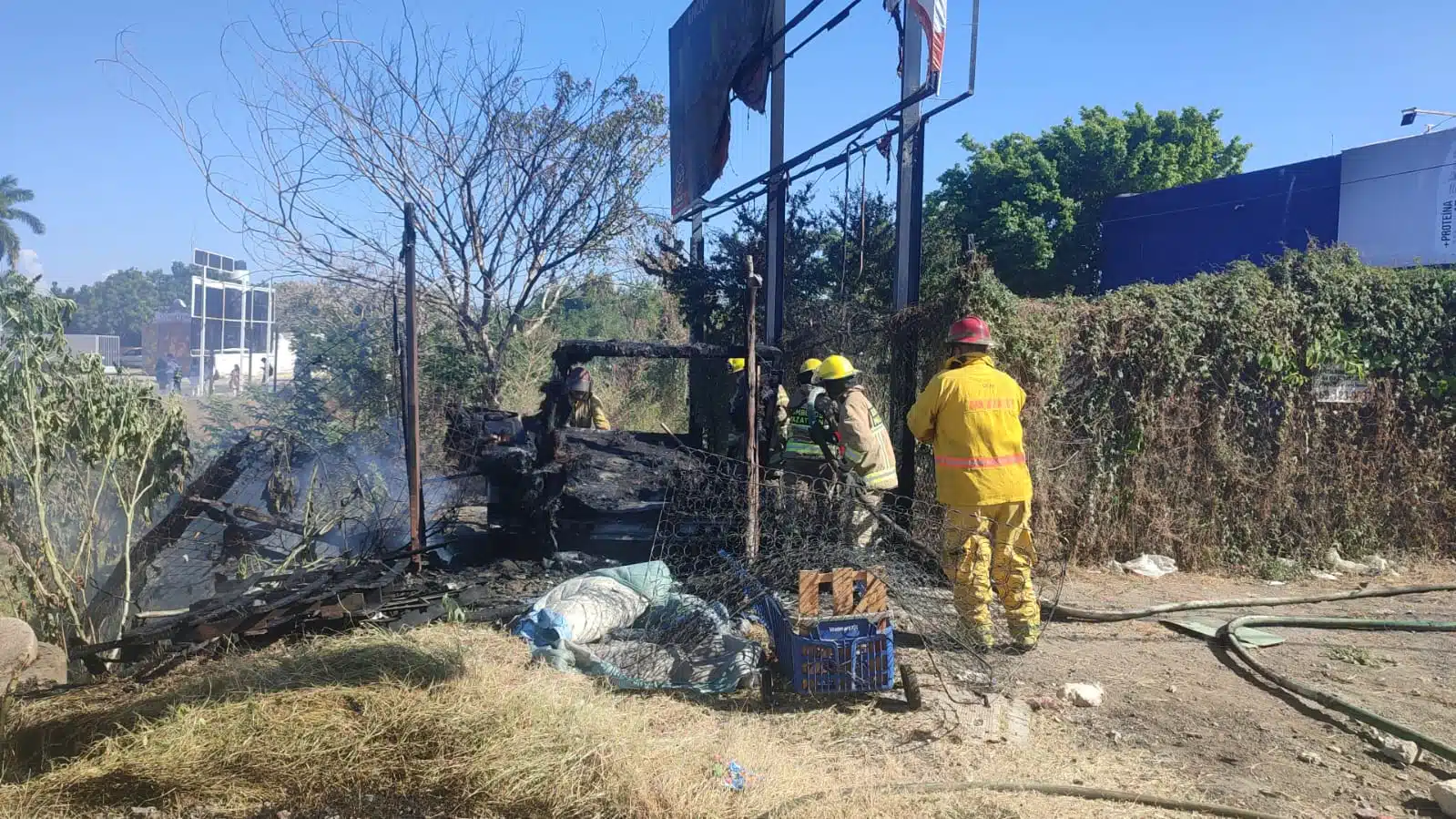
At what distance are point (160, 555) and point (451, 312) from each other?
5.30 m

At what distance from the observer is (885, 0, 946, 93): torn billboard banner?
22.9 feet

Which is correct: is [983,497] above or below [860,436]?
below

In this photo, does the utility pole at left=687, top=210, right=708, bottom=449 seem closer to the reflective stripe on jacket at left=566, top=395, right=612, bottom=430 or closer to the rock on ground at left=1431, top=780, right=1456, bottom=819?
the reflective stripe on jacket at left=566, top=395, right=612, bottom=430

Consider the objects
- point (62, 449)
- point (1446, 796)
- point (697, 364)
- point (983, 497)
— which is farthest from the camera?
point (697, 364)

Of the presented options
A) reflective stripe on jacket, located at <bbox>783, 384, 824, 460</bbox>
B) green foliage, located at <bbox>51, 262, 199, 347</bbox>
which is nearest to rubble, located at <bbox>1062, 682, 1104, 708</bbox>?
reflective stripe on jacket, located at <bbox>783, 384, 824, 460</bbox>

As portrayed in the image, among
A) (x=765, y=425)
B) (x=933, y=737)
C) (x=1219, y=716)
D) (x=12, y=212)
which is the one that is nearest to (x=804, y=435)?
(x=765, y=425)

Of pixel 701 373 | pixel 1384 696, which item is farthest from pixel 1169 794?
pixel 701 373

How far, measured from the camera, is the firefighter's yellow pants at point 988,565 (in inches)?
193

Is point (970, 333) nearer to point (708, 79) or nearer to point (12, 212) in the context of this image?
point (708, 79)

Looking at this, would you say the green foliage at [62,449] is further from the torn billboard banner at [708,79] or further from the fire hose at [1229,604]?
the torn billboard banner at [708,79]

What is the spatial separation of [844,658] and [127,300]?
57643 millimetres

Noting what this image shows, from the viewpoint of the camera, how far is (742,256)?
12.8m

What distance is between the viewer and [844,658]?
4.34m

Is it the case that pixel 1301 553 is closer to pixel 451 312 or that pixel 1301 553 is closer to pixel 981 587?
pixel 981 587
